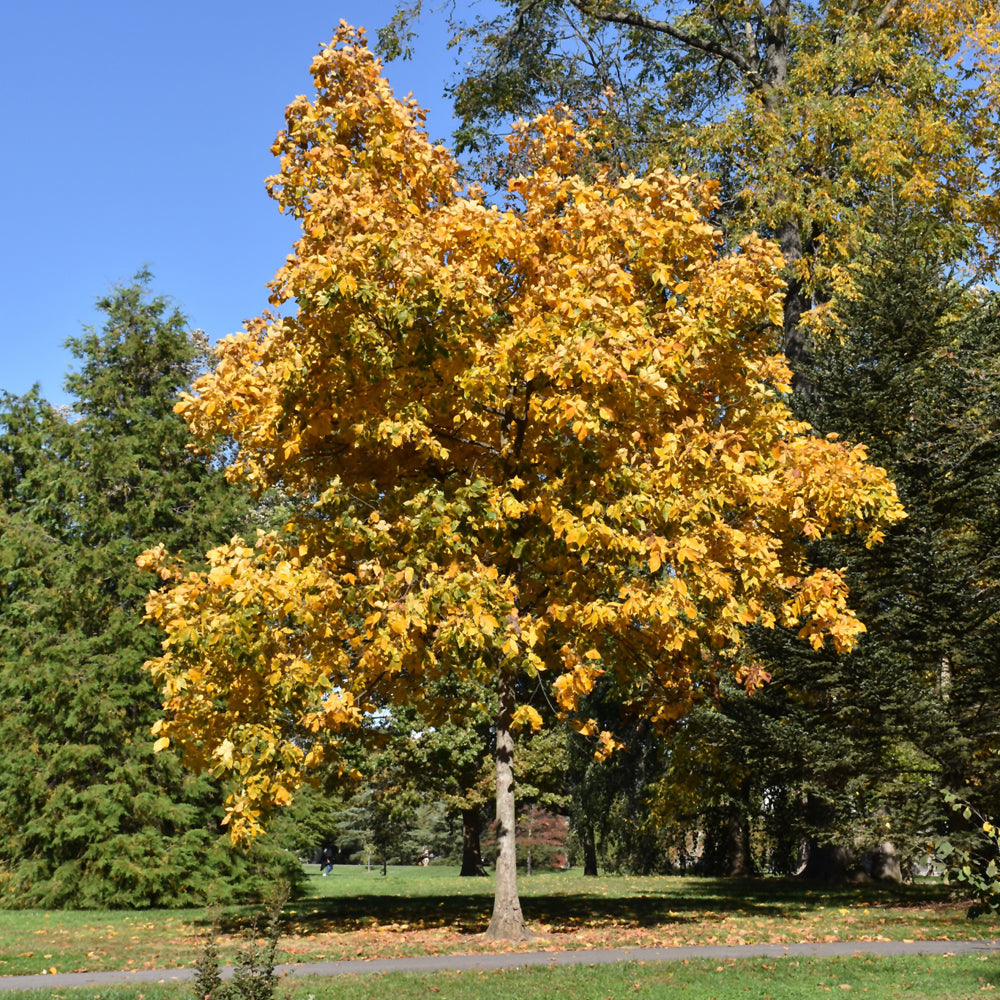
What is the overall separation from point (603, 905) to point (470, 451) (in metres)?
7.49

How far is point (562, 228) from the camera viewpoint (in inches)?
424

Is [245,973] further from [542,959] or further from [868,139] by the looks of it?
[868,139]

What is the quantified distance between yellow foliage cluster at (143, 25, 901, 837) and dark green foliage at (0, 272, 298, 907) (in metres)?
6.08

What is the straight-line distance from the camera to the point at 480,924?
11.7m

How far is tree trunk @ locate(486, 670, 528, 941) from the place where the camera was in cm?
1012

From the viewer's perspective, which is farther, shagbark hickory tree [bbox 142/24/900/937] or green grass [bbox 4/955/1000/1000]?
shagbark hickory tree [bbox 142/24/900/937]

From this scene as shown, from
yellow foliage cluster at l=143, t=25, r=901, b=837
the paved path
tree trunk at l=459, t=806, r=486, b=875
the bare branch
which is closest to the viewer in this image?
the paved path

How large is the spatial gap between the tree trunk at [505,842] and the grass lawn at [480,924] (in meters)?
0.32

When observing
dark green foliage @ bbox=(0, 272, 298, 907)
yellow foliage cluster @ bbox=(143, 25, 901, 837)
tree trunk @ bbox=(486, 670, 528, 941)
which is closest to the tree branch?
yellow foliage cluster @ bbox=(143, 25, 901, 837)

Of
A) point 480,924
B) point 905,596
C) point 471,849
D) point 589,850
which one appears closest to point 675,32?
point 905,596

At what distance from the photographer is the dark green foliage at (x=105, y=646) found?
1605cm

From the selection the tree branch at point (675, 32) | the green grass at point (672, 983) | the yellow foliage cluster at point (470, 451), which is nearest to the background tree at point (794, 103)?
the tree branch at point (675, 32)

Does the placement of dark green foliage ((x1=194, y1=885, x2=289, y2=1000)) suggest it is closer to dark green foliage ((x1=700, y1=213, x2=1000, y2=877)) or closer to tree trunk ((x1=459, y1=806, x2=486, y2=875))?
dark green foliage ((x1=700, y1=213, x2=1000, y2=877))

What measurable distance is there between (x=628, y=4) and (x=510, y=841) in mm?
16053
